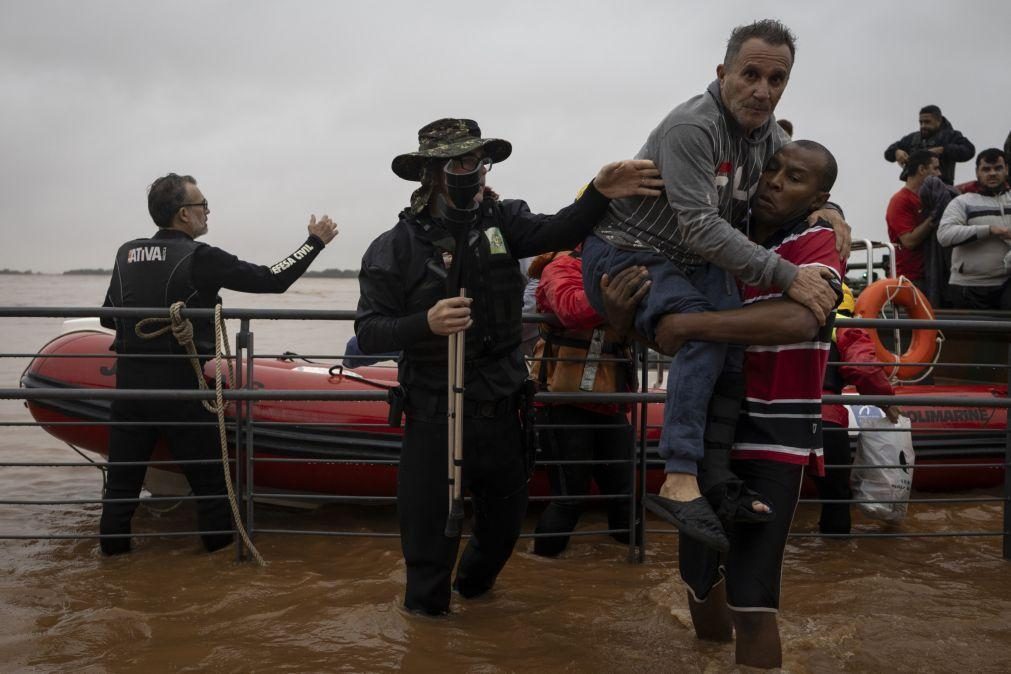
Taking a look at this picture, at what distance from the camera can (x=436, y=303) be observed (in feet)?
9.85

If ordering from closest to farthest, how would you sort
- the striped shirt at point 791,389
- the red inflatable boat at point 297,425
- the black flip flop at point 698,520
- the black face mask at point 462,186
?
the black flip flop at point 698,520 → the striped shirt at point 791,389 → the black face mask at point 462,186 → the red inflatable boat at point 297,425

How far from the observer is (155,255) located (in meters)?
4.53

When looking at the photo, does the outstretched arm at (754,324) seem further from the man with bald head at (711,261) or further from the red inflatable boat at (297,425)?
the red inflatable boat at (297,425)

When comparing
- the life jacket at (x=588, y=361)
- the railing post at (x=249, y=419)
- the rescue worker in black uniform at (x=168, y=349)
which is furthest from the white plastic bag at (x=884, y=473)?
the rescue worker in black uniform at (x=168, y=349)

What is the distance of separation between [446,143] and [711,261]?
106 centimetres

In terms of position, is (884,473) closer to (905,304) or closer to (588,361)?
(588,361)

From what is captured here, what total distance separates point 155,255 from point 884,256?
19.6 feet

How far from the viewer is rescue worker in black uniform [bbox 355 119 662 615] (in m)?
3.04

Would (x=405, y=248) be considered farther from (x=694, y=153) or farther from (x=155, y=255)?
(x=155, y=255)

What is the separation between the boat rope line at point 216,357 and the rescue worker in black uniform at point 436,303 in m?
1.29

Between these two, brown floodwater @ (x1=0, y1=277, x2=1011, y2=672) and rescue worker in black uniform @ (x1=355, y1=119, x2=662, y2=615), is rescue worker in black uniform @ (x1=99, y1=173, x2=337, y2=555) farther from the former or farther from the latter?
rescue worker in black uniform @ (x1=355, y1=119, x2=662, y2=615)

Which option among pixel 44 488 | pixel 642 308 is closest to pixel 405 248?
pixel 642 308

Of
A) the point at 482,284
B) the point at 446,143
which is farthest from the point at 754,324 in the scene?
the point at 446,143

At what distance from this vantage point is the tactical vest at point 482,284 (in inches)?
122
